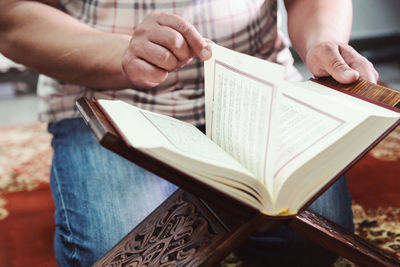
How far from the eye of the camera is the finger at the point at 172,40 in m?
0.59

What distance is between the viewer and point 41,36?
2.68ft


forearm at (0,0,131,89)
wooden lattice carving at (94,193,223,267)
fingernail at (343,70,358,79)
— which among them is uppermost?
fingernail at (343,70,358,79)

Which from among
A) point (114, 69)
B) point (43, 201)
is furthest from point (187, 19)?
point (43, 201)

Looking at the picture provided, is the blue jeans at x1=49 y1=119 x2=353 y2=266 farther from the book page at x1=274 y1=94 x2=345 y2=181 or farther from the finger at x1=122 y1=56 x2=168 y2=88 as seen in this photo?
the book page at x1=274 y1=94 x2=345 y2=181

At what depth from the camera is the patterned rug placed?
107 centimetres

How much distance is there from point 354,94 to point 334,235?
0.59 ft

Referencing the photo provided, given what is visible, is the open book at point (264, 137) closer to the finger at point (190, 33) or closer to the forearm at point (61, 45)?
the finger at point (190, 33)

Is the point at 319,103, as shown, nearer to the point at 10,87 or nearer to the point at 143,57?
the point at 143,57

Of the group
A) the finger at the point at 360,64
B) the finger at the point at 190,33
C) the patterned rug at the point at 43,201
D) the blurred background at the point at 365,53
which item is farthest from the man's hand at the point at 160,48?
the blurred background at the point at 365,53

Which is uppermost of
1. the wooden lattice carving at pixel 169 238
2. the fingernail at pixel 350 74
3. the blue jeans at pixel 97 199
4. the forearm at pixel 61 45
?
the fingernail at pixel 350 74

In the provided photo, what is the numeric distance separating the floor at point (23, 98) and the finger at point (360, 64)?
1494 mm

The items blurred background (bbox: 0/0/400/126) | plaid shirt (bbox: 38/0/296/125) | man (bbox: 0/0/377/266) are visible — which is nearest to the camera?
man (bbox: 0/0/377/266)

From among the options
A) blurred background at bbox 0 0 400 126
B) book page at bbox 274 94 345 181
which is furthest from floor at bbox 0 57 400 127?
book page at bbox 274 94 345 181

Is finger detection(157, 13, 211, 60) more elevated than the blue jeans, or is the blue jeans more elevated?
finger detection(157, 13, 211, 60)
